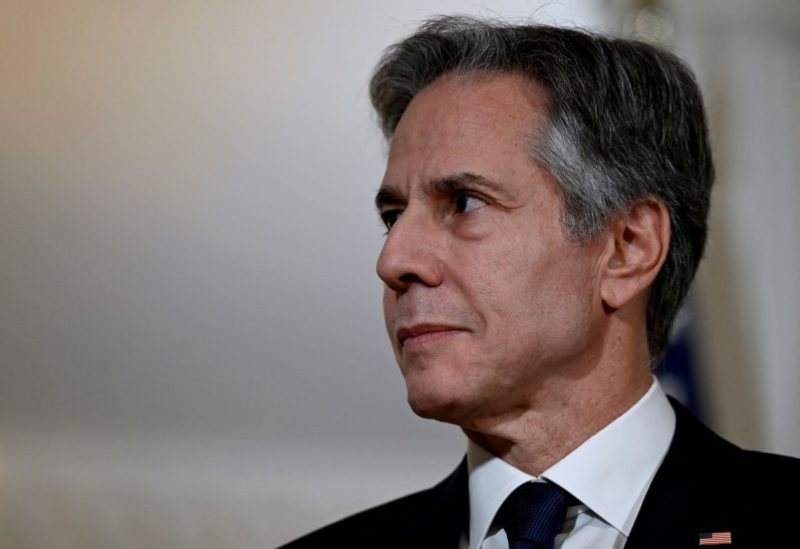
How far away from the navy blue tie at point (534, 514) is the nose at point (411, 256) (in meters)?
0.38

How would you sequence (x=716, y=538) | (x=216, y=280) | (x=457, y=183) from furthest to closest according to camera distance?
(x=216, y=280)
(x=457, y=183)
(x=716, y=538)

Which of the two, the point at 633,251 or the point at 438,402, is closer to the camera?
the point at 438,402

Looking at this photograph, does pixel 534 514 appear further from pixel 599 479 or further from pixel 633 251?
Answer: pixel 633 251

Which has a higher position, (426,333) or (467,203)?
(467,203)

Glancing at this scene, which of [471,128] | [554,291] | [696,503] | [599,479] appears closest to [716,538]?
[696,503]

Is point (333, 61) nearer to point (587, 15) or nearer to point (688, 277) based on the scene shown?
point (587, 15)

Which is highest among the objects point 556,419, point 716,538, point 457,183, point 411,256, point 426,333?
point 457,183

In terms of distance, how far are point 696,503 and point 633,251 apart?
0.45m

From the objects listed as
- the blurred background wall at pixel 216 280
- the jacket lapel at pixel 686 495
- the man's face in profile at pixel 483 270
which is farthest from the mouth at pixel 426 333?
the blurred background wall at pixel 216 280

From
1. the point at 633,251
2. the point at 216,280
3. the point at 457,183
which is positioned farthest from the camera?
the point at 216,280

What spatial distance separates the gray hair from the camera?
7.29 ft

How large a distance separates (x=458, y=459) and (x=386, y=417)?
26cm

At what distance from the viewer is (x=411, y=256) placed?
2143 millimetres

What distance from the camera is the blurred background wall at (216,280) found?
4031 millimetres
